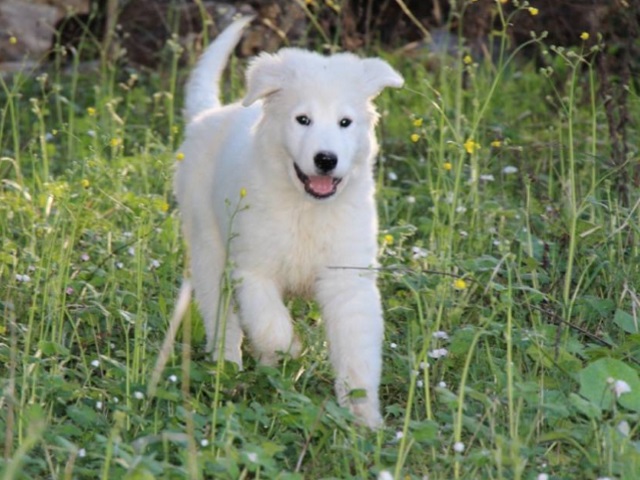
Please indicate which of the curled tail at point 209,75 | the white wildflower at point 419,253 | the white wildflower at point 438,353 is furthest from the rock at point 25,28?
the white wildflower at point 438,353

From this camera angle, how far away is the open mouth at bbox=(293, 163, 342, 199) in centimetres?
427

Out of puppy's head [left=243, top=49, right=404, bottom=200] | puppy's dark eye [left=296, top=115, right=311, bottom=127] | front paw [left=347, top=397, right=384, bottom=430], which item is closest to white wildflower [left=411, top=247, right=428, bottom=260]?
puppy's head [left=243, top=49, right=404, bottom=200]

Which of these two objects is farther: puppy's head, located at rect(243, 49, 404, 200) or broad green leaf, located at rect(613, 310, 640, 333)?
broad green leaf, located at rect(613, 310, 640, 333)

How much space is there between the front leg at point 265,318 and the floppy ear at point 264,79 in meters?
0.58

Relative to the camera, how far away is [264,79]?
14.5 feet

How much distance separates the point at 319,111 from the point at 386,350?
910 mm

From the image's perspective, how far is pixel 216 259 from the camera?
4.82 meters

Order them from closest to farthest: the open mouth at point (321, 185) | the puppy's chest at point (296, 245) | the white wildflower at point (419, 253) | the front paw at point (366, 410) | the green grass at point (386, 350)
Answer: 1. the green grass at point (386, 350)
2. the front paw at point (366, 410)
3. the open mouth at point (321, 185)
4. the puppy's chest at point (296, 245)
5. the white wildflower at point (419, 253)

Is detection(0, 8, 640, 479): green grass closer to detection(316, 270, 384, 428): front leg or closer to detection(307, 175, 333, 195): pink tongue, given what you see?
detection(316, 270, 384, 428): front leg

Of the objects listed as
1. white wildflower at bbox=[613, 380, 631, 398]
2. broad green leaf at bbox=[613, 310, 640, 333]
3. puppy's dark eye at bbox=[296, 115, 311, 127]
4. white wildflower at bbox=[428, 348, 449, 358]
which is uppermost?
puppy's dark eye at bbox=[296, 115, 311, 127]

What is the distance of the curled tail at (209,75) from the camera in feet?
17.5

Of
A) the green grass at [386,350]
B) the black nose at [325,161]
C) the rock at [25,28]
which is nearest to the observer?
the green grass at [386,350]

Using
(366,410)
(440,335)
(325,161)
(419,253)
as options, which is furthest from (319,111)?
(419,253)

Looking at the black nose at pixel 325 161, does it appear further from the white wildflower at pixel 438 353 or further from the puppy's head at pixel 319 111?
the white wildflower at pixel 438 353
